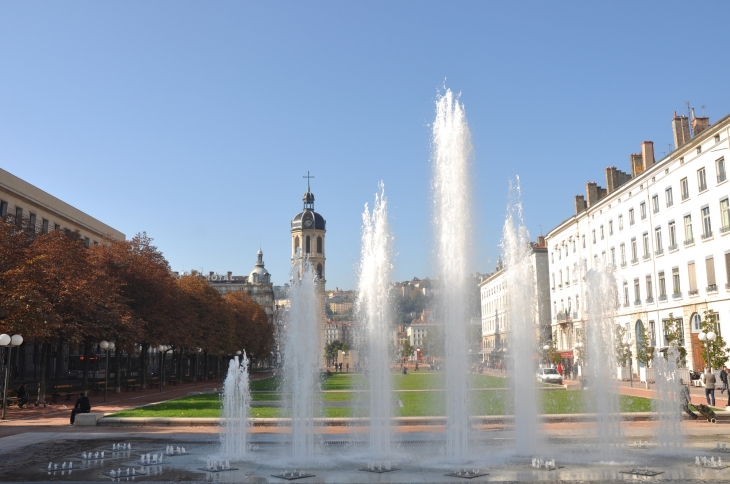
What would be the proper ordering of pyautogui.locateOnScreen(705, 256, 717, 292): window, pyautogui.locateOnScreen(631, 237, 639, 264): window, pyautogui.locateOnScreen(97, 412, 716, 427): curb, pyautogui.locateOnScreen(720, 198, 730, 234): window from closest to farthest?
pyautogui.locateOnScreen(97, 412, 716, 427): curb → pyautogui.locateOnScreen(720, 198, 730, 234): window → pyautogui.locateOnScreen(705, 256, 717, 292): window → pyautogui.locateOnScreen(631, 237, 639, 264): window

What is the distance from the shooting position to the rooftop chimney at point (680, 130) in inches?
1807

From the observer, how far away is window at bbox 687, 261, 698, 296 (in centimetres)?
4225

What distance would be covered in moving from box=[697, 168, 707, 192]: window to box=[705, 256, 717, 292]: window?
179 inches

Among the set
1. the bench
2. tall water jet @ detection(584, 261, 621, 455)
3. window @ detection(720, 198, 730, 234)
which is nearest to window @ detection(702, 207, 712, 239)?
window @ detection(720, 198, 730, 234)

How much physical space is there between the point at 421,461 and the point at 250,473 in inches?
149

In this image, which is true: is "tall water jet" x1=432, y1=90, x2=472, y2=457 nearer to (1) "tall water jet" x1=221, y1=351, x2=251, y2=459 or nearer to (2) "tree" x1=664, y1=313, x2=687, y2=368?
(1) "tall water jet" x1=221, y1=351, x2=251, y2=459

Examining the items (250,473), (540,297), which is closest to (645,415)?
(250,473)

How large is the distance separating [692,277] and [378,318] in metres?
32.6

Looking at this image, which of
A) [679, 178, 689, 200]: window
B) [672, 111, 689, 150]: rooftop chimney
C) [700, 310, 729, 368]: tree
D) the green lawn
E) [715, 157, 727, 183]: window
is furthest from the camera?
[672, 111, 689, 150]: rooftop chimney

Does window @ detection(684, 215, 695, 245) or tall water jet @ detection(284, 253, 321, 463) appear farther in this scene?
window @ detection(684, 215, 695, 245)

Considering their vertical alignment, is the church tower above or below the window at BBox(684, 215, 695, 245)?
above

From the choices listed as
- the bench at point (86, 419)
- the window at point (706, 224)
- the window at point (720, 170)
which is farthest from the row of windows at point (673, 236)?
the bench at point (86, 419)

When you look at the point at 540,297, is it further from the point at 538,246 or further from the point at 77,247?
the point at 77,247

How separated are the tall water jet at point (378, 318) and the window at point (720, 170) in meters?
27.7
